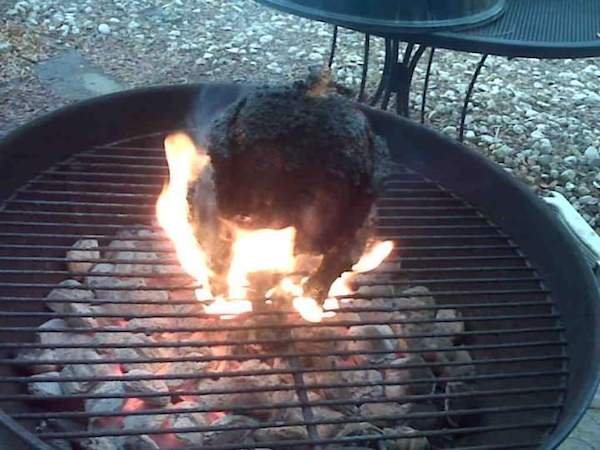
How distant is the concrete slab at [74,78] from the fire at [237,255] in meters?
1.47

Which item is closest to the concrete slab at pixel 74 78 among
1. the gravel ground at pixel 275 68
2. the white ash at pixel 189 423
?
the gravel ground at pixel 275 68

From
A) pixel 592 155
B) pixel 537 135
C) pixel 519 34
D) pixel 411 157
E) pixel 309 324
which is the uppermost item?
pixel 537 135

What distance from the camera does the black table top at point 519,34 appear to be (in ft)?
6.44

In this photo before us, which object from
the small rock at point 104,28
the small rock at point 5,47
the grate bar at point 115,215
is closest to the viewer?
the grate bar at point 115,215

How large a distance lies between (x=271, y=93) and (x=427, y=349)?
551 mm

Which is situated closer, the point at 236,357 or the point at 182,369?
the point at 236,357

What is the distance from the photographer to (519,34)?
2.08 m

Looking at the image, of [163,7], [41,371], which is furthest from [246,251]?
[163,7]

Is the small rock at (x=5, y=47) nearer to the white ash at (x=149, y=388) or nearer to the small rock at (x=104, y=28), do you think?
the small rock at (x=104, y=28)

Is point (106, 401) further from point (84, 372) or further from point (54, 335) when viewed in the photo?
point (54, 335)

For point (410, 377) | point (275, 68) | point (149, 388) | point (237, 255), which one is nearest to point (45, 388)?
point (149, 388)

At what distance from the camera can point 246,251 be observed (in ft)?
5.38

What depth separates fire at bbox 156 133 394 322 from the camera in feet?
5.33

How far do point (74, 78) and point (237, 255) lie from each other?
1.98 metres
